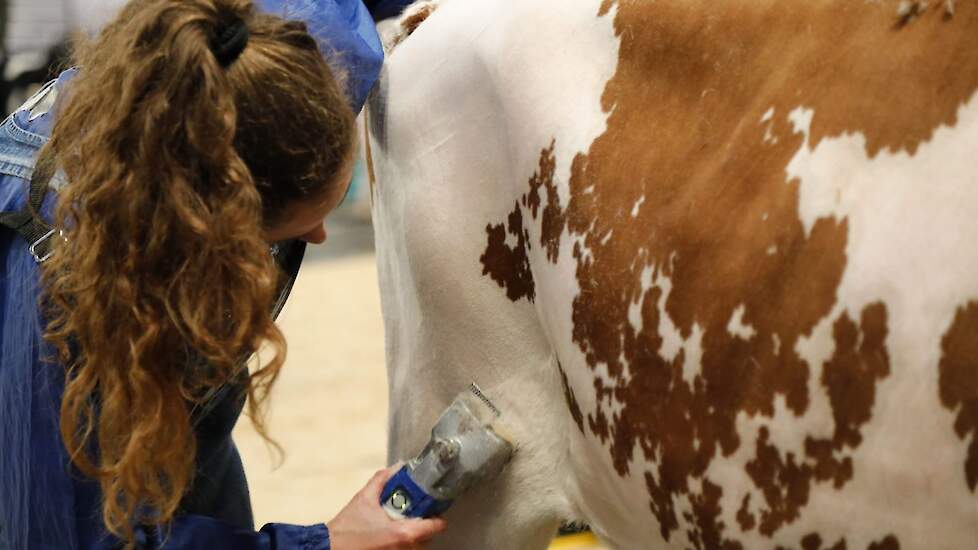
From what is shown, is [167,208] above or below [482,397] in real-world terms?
above

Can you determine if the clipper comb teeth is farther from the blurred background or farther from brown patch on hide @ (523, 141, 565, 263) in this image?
the blurred background

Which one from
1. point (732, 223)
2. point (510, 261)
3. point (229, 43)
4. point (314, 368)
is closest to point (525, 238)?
point (510, 261)

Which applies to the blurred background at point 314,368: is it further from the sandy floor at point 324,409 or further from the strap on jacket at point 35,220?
the strap on jacket at point 35,220

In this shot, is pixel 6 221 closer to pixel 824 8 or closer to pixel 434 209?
pixel 434 209

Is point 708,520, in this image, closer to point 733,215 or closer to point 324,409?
point 733,215

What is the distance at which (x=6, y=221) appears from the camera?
1.39 meters

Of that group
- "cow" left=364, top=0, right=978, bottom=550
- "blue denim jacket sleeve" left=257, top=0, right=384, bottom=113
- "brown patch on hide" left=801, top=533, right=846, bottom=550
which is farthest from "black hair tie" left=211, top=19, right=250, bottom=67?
"brown patch on hide" left=801, top=533, right=846, bottom=550

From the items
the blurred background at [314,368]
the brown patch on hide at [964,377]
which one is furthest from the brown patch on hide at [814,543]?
the blurred background at [314,368]

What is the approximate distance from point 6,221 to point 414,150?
52 centimetres

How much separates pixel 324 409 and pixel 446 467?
8.43 ft

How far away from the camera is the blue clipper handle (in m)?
1.60

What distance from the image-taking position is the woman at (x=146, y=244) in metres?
1.25

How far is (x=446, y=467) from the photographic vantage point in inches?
63.4

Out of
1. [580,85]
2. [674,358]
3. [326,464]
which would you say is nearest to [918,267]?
[674,358]
